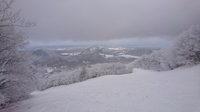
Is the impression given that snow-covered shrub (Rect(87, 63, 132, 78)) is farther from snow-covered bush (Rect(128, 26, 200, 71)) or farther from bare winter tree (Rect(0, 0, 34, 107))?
bare winter tree (Rect(0, 0, 34, 107))

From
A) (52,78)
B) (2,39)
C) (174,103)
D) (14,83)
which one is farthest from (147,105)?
(52,78)

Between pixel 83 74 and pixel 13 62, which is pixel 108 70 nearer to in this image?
pixel 83 74

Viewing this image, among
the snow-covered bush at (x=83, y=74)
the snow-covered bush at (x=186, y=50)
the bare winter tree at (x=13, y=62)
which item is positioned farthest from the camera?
the snow-covered bush at (x=83, y=74)

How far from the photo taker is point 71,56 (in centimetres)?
6494

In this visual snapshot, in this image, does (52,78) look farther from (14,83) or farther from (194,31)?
(194,31)

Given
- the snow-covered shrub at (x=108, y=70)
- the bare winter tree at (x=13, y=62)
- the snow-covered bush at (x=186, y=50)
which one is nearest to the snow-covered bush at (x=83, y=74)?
the snow-covered shrub at (x=108, y=70)

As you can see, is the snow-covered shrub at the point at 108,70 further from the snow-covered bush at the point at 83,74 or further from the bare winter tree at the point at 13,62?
the bare winter tree at the point at 13,62

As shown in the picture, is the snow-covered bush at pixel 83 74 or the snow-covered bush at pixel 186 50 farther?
the snow-covered bush at pixel 83 74

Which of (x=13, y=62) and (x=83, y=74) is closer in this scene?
(x=13, y=62)

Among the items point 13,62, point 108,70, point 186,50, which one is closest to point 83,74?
point 108,70

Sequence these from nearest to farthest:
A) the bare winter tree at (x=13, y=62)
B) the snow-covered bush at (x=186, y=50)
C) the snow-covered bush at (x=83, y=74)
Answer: the bare winter tree at (x=13, y=62), the snow-covered bush at (x=186, y=50), the snow-covered bush at (x=83, y=74)

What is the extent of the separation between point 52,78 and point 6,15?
94.5ft

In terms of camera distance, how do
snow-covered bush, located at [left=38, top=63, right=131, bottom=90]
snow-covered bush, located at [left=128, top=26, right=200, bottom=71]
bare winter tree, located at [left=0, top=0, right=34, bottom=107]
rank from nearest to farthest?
bare winter tree, located at [left=0, top=0, right=34, bottom=107]
snow-covered bush, located at [left=128, top=26, right=200, bottom=71]
snow-covered bush, located at [left=38, top=63, right=131, bottom=90]

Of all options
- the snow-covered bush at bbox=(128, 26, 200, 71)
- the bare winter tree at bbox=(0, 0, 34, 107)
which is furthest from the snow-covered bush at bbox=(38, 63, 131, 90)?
the bare winter tree at bbox=(0, 0, 34, 107)
